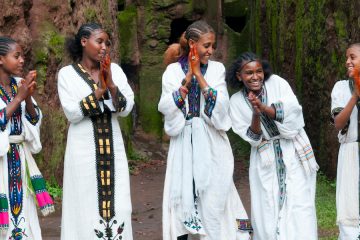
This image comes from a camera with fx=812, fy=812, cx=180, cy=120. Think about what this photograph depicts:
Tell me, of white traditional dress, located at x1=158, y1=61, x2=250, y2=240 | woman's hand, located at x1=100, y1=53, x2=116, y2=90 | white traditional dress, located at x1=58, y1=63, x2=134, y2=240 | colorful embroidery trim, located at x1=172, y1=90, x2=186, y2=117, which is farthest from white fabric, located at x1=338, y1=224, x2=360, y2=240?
woman's hand, located at x1=100, y1=53, x2=116, y2=90

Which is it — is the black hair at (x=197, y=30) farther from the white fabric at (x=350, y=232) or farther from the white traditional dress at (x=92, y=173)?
the white fabric at (x=350, y=232)

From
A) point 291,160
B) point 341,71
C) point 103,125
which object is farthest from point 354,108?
point 341,71

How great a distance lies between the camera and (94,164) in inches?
266

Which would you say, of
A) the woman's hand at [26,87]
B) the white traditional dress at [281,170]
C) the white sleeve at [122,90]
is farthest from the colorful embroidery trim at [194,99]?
the woman's hand at [26,87]

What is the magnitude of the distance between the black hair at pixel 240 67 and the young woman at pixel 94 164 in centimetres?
99

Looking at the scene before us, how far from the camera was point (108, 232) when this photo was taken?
6734 millimetres

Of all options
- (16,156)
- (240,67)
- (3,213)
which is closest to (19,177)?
(16,156)

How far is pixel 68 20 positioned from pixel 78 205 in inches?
187

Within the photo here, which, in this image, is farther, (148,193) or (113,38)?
(113,38)

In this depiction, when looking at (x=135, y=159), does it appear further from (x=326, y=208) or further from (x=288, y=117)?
(x=288, y=117)

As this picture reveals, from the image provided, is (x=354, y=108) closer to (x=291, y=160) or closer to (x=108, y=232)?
(x=291, y=160)

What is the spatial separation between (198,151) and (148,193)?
483 centimetres

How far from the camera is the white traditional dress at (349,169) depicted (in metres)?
6.86

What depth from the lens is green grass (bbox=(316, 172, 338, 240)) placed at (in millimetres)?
8641
